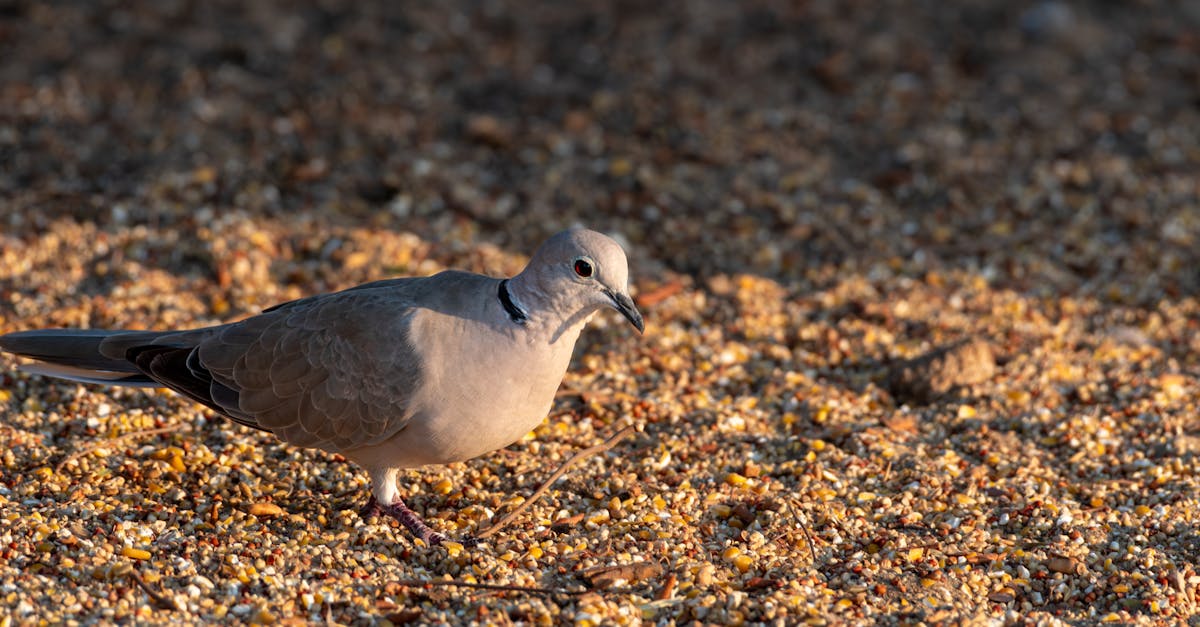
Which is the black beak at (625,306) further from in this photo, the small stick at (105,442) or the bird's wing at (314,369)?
the small stick at (105,442)

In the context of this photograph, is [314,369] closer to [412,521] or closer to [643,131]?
[412,521]

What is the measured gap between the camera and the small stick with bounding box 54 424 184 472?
174 inches

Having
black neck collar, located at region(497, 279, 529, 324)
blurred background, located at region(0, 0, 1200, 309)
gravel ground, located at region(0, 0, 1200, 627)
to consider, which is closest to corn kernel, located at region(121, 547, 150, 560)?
gravel ground, located at region(0, 0, 1200, 627)

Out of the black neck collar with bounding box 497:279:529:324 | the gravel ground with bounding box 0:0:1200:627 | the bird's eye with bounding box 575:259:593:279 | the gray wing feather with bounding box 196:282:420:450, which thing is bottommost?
the gravel ground with bounding box 0:0:1200:627

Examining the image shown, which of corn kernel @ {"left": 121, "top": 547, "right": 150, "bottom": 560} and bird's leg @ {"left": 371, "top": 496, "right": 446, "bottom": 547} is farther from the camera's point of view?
bird's leg @ {"left": 371, "top": 496, "right": 446, "bottom": 547}

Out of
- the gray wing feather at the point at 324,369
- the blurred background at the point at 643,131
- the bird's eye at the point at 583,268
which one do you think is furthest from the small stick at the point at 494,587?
the blurred background at the point at 643,131

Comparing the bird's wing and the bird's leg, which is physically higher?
the bird's wing

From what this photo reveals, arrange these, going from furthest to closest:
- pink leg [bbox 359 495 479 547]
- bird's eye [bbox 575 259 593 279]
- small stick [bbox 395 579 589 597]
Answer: pink leg [bbox 359 495 479 547] → bird's eye [bbox 575 259 593 279] → small stick [bbox 395 579 589 597]

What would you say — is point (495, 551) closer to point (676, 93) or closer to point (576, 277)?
point (576, 277)

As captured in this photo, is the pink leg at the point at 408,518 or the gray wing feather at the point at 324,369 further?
the pink leg at the point at 408,518

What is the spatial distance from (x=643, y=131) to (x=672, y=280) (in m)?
1.56

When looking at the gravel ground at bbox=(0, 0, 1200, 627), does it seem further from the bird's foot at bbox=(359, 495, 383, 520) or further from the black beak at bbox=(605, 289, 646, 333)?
the black beak at bbox=(605, 289, 646, 333)

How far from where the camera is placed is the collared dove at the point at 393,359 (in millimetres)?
3938

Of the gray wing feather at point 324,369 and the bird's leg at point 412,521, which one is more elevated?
the gray wing feather at point 324,369
